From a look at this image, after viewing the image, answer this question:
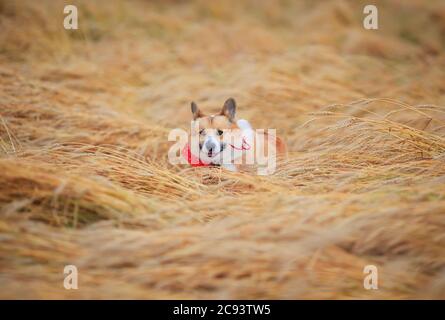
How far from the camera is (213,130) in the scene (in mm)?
Answer: 4273

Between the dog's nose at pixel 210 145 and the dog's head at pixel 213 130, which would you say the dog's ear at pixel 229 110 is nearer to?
the dog's head at pixel 213 130

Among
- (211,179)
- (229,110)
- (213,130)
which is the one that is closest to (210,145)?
(213,130)

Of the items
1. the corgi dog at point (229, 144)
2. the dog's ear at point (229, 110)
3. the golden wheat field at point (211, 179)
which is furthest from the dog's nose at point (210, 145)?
the dog's ear at point (229, 110)

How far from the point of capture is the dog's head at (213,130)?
4.13 metres

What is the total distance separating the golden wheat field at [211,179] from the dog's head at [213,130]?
27 cm

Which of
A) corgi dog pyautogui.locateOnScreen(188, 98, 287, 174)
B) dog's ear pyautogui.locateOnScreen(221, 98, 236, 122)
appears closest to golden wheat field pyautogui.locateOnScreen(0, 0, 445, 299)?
corgi dog pyautogui.locateOnScreen(188, 98, 287, 174)

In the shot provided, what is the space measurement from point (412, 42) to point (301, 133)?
12.7ft

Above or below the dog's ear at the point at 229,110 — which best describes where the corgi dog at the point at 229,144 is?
below

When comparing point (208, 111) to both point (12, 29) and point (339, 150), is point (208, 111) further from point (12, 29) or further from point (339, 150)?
point (12, 29)

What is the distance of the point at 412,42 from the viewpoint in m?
7.69

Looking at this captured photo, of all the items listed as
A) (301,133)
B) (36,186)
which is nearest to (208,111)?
(301,133)
